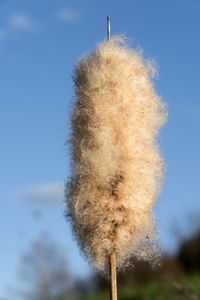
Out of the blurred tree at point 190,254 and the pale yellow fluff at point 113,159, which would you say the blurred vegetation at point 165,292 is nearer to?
the blurred tree at point 190,254

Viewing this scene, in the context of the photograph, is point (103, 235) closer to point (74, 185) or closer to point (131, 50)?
point (74, 185)

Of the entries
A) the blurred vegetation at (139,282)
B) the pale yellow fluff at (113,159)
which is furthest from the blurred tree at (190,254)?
the pale yellow fluff at (113,159)

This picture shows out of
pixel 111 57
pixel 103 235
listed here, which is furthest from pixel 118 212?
pixel 111 57

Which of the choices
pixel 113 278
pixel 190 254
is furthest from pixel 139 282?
pixel 113 278

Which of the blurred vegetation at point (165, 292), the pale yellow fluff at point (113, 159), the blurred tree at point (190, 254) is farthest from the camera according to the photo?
the blurred tree at point (190, 254)

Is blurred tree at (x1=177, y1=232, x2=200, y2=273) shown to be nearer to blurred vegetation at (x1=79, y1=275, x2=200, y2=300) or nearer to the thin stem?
blurred vegetation at (x1=79, y1=275, x2=200, y2=300)

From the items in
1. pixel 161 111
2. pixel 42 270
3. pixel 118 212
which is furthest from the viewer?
pixel 42 270

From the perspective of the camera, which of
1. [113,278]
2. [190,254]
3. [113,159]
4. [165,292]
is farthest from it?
[190,254]

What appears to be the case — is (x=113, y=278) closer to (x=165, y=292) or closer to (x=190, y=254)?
(x=165, y=292)
